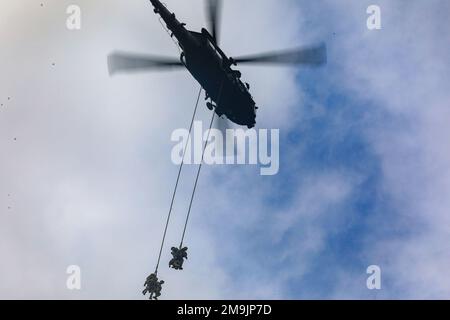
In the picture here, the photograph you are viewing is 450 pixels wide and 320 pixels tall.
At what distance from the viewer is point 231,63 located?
24094mm

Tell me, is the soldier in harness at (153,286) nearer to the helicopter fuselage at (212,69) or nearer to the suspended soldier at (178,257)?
the suspended soldier at (178,257)

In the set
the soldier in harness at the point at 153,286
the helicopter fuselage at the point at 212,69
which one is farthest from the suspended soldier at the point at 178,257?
the helicopter fuselage at the point at 212,69

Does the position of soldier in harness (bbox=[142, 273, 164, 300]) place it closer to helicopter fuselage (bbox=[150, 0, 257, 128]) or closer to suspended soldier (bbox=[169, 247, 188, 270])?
suspended soldier (bbox=[169, 247, 188, 270])

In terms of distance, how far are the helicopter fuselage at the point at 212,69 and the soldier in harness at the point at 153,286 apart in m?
9.26

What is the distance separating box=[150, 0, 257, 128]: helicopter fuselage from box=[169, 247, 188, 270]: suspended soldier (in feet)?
26.9

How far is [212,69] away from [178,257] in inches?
337

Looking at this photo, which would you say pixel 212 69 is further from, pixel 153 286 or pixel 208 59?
pixel 153 286

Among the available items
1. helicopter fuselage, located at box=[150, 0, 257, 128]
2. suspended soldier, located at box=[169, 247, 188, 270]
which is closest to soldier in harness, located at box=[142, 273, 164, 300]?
suspended soldier, located at box=[169, 247, 188, 270]

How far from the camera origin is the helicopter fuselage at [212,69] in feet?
74.8

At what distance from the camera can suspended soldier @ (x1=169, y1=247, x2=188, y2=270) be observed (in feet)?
59.0

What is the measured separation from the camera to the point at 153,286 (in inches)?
683
